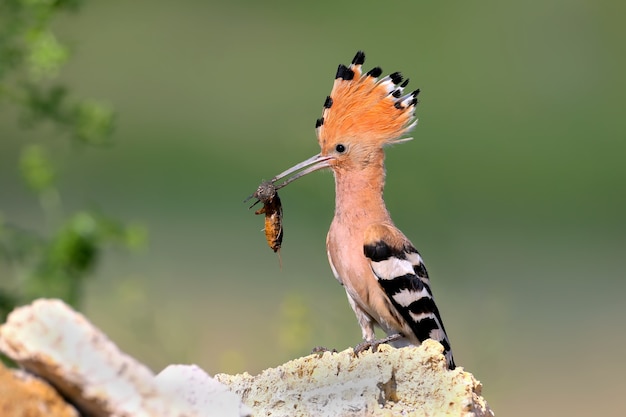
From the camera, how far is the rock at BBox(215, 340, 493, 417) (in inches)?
95.7

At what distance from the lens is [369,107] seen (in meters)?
3.33

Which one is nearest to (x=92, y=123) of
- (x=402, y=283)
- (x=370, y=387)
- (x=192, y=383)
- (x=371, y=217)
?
(x=371, y=217)

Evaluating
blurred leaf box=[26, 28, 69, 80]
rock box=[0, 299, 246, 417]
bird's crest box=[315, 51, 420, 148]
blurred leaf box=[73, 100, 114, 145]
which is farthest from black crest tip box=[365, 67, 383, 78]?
rock box=[0, 299, 246, 417]

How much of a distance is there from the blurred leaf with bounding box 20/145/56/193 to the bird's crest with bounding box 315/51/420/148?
1664 millimetres

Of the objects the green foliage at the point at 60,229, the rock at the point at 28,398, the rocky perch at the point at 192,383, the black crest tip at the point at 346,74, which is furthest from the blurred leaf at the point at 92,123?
the rock at the point at 28,398

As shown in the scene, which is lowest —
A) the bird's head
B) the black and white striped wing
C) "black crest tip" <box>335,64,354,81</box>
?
the black and white striped wing

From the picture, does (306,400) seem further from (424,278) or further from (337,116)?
(337,116)

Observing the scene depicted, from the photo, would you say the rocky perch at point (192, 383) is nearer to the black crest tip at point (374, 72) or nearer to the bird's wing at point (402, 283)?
the bird's wing at point (402, 283)

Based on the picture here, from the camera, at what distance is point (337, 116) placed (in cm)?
335

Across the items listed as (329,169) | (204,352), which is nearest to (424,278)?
(329,169)

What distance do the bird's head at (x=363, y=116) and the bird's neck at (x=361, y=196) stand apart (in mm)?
22

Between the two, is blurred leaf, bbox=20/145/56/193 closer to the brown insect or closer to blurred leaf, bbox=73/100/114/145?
blurred leaf, bbox=73/100/114/145

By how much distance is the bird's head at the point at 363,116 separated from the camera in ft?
10.9

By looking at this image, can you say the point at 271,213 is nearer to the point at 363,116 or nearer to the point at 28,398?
the point at 363,116
